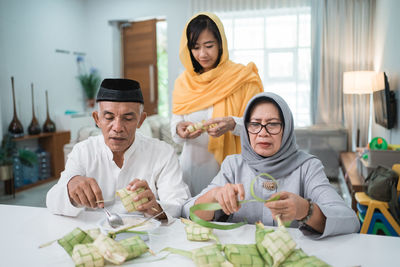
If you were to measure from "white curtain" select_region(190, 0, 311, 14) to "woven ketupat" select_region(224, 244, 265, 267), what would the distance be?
5919 millimetres

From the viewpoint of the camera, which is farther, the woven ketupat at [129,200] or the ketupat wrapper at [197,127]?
the ketupat wrapper at [197,127]

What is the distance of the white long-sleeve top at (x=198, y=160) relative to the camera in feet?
6.79

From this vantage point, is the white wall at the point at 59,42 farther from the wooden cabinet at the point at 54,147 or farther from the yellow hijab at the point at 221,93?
the yellow hijab at the point at 221,93

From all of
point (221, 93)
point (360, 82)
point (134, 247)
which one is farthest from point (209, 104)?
point (360, 82)

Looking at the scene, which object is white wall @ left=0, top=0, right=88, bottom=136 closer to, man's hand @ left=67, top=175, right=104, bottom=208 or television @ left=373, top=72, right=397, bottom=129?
man's hand @ left=67, top=175, right=104, bottom=208

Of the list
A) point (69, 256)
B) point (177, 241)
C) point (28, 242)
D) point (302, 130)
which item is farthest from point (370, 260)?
point (302, 130)

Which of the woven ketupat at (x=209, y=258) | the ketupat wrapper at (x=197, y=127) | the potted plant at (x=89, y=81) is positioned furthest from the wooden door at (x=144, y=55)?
the woven ketupat at (x=209, y=258)

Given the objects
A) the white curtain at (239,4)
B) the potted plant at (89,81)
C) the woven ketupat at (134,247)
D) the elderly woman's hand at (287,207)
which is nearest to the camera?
the woven ketupat at (134,247)

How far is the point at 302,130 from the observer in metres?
5.39

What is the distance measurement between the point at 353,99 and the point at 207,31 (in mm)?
4911

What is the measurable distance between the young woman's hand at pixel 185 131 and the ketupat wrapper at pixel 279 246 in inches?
39.6

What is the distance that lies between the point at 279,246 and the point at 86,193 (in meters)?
0.80

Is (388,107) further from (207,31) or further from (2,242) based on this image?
(2,242)

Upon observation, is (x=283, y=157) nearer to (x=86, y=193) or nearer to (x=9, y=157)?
(x=86, y=193)
